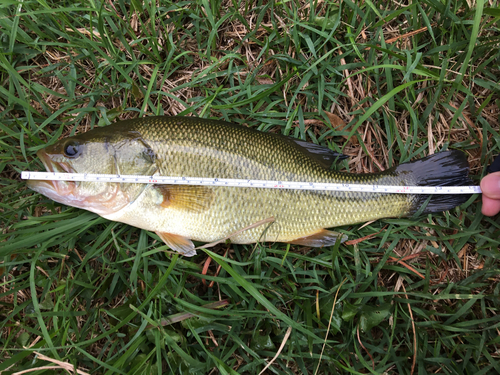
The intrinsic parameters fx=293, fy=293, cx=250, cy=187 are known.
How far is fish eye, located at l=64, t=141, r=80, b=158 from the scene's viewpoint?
241 cm

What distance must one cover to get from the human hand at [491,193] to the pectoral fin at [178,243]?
2.61 meters

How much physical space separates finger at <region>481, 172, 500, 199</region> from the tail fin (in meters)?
0.13

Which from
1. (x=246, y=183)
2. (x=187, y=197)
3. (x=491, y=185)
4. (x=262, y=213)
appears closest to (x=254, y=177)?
(x=246, y=183)

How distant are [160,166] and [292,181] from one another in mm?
1109

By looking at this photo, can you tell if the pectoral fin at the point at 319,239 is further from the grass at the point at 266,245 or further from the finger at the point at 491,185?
the finger at the point at 491,185

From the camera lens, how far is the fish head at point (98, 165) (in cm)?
239

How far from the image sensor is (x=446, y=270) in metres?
2.70

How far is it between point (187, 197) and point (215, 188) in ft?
0.81

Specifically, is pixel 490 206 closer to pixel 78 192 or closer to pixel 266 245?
pixel 266 245

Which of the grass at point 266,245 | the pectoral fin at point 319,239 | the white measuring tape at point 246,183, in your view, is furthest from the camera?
the pectoral fin at point 319,239

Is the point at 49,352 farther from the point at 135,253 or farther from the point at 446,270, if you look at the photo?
the point at 446,270

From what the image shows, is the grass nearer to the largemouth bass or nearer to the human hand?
the human hand

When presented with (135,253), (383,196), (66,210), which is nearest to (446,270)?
(383,196)

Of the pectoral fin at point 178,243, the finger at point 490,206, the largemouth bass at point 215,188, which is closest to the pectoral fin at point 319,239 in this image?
the largemouth bass at point 215,188
